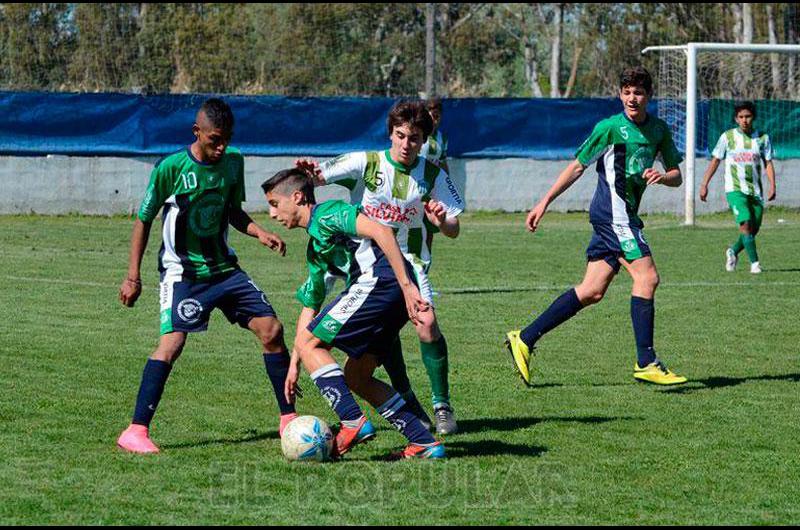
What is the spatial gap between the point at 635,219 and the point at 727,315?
343 cm

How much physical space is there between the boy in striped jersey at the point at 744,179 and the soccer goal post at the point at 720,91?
510cm

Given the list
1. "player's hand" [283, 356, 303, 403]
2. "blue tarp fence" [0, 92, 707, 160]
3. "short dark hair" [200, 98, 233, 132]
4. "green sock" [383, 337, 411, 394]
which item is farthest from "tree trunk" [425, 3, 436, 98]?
"player's hand" [283, 356, 303, 403]

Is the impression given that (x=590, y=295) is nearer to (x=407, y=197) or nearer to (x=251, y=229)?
(x=407, y=197)

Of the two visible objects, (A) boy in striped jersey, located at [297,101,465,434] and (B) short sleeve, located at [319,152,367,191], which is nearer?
(A) boy in striped jersey, located at [297,101,465,434]

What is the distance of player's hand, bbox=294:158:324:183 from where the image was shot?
7.14 meters

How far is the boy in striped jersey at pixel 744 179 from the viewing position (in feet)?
53.5

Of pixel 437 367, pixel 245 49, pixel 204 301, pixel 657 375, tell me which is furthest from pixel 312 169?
pixel 245 49

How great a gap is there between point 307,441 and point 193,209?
54.6 inches

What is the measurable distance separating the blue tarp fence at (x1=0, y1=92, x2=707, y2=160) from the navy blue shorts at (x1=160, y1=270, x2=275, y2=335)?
17.3 m

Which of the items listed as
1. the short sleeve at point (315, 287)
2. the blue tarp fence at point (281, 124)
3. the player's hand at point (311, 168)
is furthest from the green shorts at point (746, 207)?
the short sleeve at point (315, 287)

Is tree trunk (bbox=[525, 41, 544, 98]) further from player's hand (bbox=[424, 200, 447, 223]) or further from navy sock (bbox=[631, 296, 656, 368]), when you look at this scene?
player's hand (bbox=[424, 200, 447, 223])

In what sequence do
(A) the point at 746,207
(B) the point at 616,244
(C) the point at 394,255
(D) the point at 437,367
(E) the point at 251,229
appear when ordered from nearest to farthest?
(C) the point at 394,255
(E) the point at 251,229
(D) the point at 437,367
(B) the point at 616,244
(A) the point at 746,207

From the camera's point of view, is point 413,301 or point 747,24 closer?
point 413,301

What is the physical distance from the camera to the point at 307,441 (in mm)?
6605
